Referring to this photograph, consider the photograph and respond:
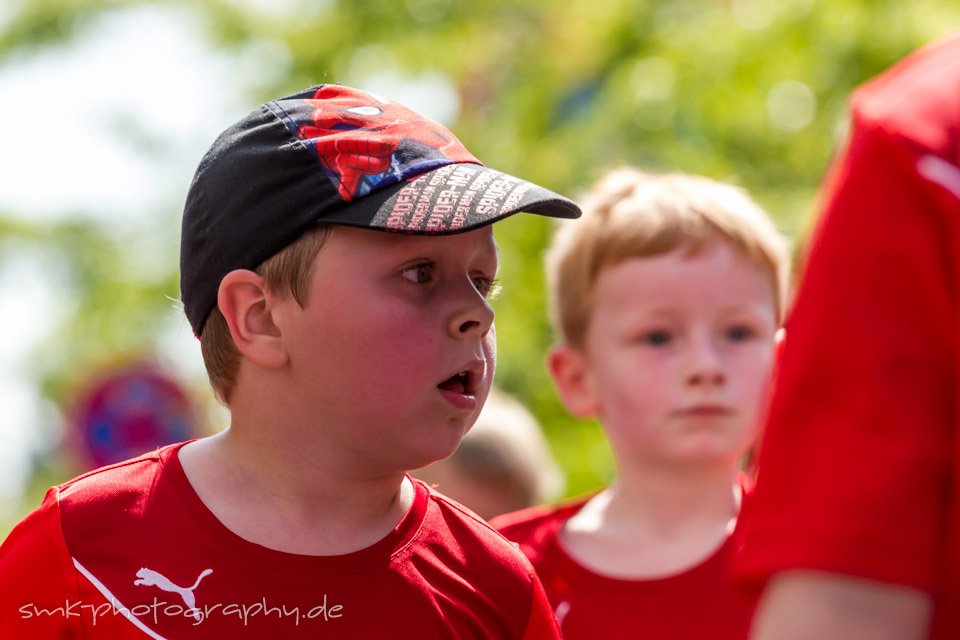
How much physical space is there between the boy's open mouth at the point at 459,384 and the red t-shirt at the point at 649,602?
107 centimetres

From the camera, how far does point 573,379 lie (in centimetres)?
404

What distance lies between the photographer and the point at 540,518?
3777mm

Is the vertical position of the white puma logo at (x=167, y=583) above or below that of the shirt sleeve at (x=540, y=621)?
above

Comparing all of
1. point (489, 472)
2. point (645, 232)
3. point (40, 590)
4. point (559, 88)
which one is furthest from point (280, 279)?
point (559, 88)

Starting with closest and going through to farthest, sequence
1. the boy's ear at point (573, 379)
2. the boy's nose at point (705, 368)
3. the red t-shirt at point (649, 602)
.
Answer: the red t-shirt at point (649, 602)
the boy's nose at point (705, 368)
the boy's ear at point (573, 379)

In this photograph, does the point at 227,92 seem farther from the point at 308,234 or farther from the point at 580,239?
the point at 308,234

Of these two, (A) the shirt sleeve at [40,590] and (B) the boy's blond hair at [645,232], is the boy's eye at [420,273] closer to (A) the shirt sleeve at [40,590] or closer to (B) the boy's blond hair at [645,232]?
(A) the shirt sleeve at [40,590]

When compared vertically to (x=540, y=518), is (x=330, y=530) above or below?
above

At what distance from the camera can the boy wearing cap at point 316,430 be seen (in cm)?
246

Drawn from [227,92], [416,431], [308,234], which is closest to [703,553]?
[416,431]

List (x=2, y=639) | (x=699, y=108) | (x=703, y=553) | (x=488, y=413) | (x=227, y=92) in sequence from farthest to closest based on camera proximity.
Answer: (x=227, y=92) → (x=699, y=108) → (x=488, y=413) → (x=703, y=553) → (x=2, y=639)

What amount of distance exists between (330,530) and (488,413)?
123 inches

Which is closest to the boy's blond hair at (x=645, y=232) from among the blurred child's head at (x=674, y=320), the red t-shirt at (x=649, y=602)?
the blurred child's head at (x=674, y=320)

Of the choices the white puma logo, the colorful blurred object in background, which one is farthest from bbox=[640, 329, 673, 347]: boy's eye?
the colorful blurred object in background
